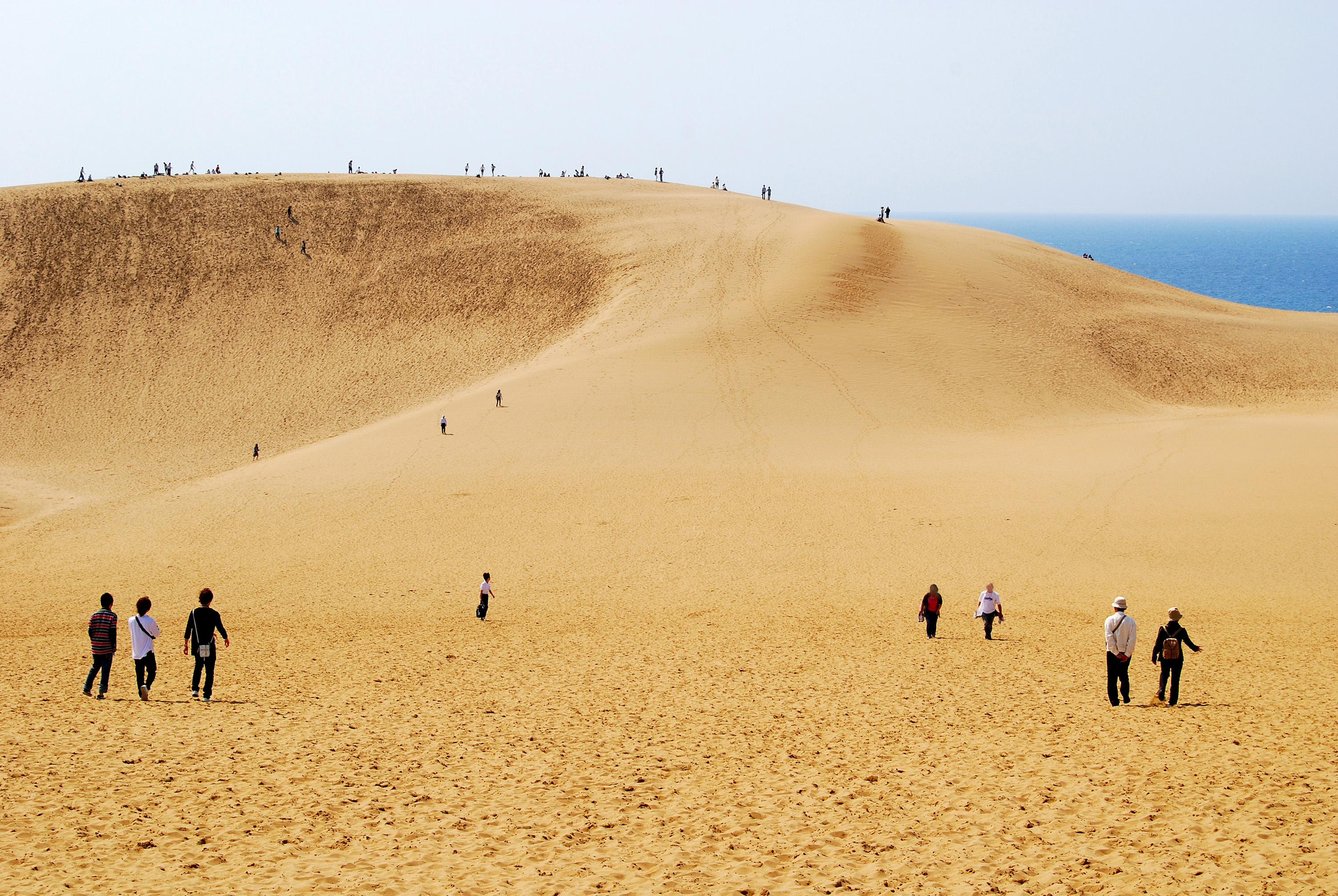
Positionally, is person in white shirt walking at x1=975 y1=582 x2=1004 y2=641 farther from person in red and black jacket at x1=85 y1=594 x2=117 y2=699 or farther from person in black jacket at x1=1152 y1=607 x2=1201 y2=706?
person in red and black jacket at x1=85 y1=594 x2=117 y2=699

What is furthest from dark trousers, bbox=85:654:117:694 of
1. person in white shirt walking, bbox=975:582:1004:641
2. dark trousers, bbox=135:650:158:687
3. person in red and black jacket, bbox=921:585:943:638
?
person in white shirt walking, bbox=975:582:1004:641

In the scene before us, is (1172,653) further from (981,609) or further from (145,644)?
(145,644)

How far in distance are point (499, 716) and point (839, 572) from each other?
37.4ft

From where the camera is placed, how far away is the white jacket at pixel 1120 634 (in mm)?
11930

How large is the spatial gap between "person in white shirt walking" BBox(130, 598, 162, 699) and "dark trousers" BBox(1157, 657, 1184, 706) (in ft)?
43.5

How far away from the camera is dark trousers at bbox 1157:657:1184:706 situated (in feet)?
40.1

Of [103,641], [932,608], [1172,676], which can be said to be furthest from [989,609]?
[103,641]

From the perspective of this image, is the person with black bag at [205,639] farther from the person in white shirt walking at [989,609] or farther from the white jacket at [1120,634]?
the person in white shirt walking at [989,609]

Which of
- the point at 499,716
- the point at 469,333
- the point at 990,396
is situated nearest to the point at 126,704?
the point at 499,716

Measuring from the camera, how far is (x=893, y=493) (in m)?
27.5

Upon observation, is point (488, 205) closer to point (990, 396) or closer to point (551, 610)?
point (990, 396)

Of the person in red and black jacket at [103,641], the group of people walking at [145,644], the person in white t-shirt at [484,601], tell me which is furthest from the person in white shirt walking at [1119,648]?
the person in red and black jacket at [103,641]

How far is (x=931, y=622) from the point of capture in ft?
54.5

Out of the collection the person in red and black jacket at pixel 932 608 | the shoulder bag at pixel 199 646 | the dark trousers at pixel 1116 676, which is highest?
the person in red and black jacket at pixel 932 608
